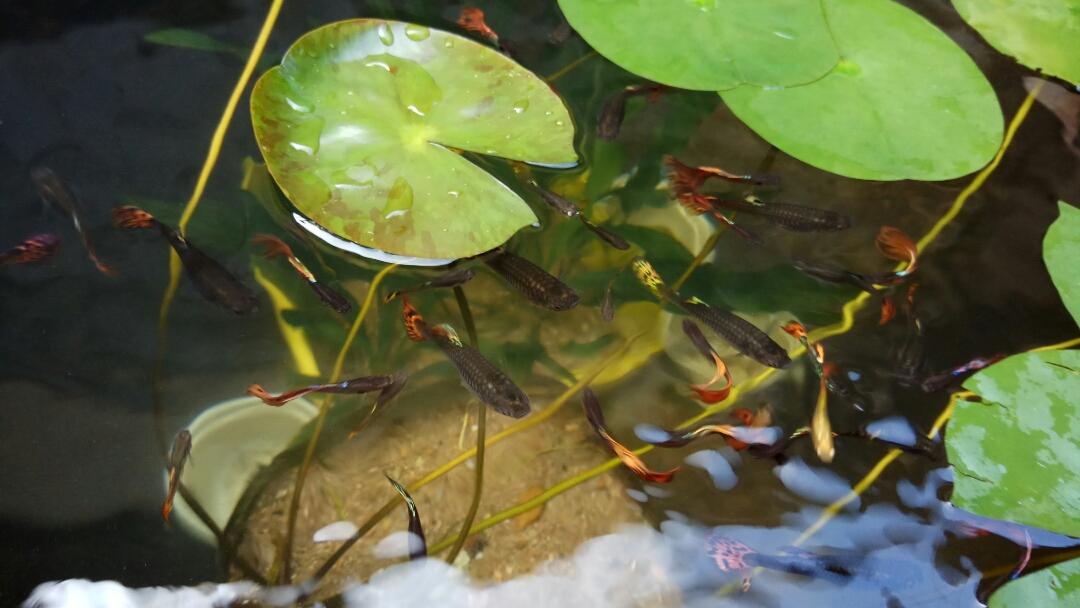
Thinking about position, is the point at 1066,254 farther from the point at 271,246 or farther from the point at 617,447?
the point at 271,246

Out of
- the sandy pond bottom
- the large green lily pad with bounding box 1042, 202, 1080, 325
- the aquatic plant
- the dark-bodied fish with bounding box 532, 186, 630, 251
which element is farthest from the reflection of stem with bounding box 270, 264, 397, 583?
the large green lily pad with bounding box 1042, 202, 1080, 325

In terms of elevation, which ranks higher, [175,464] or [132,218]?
[132,218]

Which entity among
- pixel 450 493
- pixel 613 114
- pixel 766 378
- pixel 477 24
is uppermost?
pixel 477 24

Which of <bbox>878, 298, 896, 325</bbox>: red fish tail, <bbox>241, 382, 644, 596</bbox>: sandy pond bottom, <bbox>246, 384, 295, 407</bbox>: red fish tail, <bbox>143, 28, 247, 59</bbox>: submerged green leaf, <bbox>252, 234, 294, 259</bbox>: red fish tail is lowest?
<bbox>241, 382, 644, 596</bbox>: sandy pond bottom

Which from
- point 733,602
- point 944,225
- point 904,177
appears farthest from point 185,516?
point 944,225

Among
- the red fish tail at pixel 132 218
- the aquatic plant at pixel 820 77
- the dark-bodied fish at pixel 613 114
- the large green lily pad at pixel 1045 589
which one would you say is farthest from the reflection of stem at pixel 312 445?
the large green lily pad at pixel 1045 589

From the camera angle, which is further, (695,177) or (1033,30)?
(1033,30)

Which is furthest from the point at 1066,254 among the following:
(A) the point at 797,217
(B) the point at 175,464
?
(B) the point at 175,464

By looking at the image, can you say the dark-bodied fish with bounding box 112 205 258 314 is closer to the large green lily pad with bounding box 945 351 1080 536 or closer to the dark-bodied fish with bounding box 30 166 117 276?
the dark-bodied fish with bounding box 30 166 117 276
